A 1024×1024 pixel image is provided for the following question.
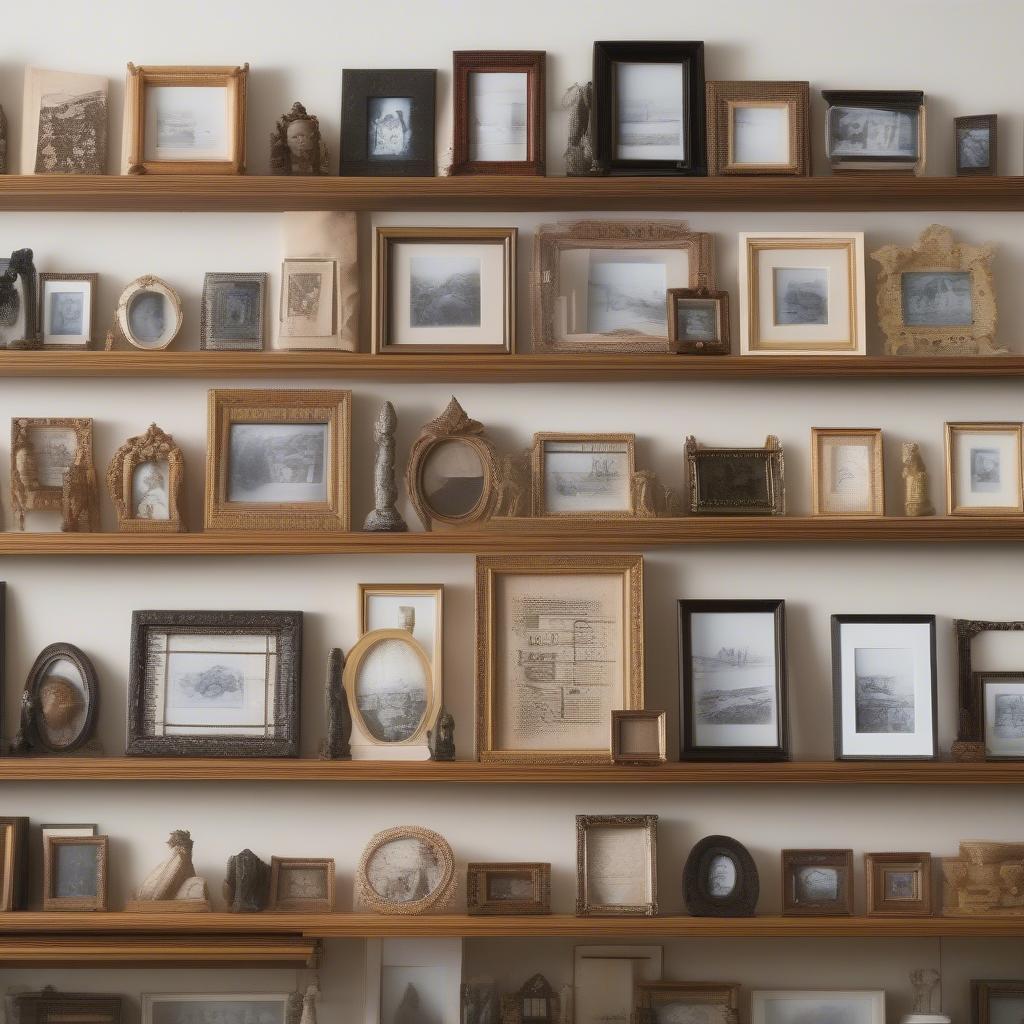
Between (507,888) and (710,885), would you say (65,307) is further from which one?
(710,885)

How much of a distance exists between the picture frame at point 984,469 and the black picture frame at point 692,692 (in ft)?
1.72

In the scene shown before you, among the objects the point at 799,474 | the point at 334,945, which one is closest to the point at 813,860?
the point at 799,474

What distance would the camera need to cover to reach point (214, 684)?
328 centimetres

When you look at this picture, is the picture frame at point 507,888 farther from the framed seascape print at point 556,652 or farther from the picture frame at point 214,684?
the picture frame at point 214,684

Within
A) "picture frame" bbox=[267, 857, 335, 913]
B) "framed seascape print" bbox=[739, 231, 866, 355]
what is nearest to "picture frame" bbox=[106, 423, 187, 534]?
"picture frame" bbox=[267, 857, 335, 913]

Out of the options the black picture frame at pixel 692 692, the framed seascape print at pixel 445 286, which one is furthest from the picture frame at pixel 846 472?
the framed seascape print at pixel 445 286

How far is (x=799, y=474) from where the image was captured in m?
3.36

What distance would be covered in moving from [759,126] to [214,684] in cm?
193

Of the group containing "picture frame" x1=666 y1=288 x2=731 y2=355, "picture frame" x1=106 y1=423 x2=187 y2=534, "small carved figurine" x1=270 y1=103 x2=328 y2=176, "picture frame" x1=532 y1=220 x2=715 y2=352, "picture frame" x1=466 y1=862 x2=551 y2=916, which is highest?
"small carved figurine" x1=270 y1=103 x2=328 y2=176

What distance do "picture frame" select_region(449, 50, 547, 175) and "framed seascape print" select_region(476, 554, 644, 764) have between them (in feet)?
3.35

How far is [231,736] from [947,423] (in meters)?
1.92

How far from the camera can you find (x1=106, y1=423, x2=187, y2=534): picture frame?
3.27m

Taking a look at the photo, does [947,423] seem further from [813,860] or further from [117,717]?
[117,717]

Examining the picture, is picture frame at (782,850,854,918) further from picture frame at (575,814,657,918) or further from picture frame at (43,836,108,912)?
picture frame at (43,836,108,912)
